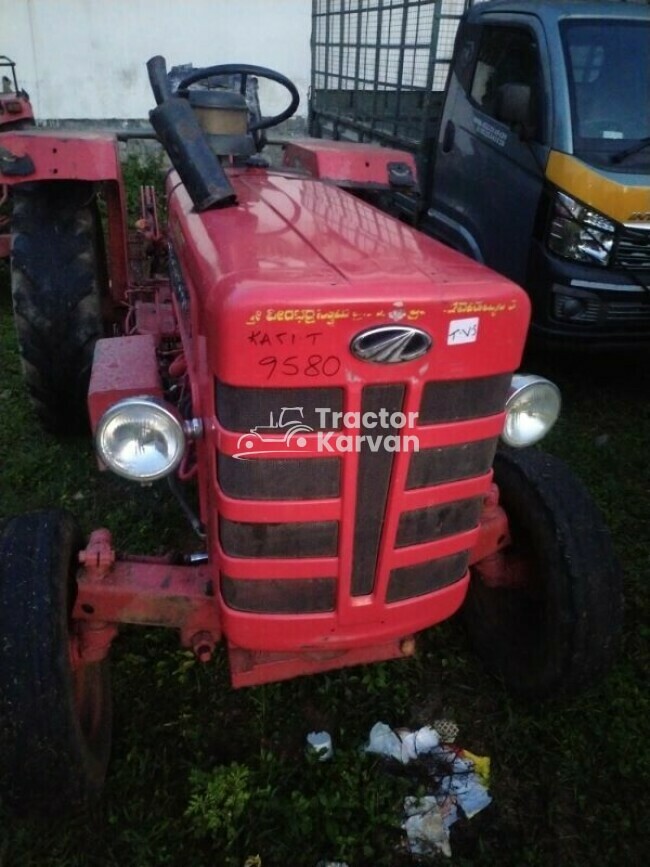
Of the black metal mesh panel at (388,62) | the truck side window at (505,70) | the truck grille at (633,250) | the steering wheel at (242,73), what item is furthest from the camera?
the black metal mesh panel at (388,62)

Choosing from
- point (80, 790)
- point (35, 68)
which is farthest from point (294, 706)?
point (35, 68)

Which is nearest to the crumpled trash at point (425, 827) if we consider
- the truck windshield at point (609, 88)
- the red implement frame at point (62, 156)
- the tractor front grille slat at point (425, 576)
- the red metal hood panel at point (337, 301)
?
the tractor front grille slat at point (425, 576)

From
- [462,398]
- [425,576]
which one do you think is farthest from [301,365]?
[425,576]

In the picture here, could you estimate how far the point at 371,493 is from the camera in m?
1.63

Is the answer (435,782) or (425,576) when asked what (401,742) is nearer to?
(435,782)

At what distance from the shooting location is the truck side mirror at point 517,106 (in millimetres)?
4020

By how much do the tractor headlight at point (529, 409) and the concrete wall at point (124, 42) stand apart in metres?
8.40

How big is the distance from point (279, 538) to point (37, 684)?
2.17 ft

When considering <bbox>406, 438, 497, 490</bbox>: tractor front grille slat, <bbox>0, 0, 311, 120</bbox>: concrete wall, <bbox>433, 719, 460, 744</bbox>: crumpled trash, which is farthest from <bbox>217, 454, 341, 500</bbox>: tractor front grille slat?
<bbox>0, 0, 311, 120</bbox>: concrete wall

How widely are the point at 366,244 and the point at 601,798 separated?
169 centimetres

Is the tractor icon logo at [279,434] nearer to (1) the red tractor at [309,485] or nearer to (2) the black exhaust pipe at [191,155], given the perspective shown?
(1) the red tractor at [309,485]

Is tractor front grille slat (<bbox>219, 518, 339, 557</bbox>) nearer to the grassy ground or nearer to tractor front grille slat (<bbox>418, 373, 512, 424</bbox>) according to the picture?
tractor front grille slat (<bbox>418, 373, 512, 424</bbox>)

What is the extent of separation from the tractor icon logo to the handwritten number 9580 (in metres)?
0.08

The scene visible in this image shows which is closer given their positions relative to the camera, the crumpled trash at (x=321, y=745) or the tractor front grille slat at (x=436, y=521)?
the tractor front grille slat at (x=436, y=521)
